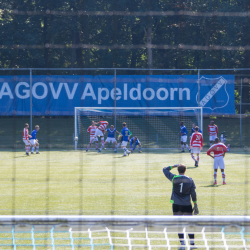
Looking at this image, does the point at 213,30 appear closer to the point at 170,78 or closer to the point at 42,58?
the point at 170,78

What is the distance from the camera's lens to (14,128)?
92.8 feet

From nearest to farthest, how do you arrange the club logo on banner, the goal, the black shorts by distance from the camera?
the black shorts < the club logo on banner < the goal

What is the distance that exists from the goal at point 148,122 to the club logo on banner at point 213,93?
708 millimetres

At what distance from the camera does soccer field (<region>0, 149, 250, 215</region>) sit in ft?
25.9

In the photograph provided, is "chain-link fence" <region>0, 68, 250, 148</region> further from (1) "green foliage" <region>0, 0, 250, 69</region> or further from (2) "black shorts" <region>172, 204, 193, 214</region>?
(2) "black shorts" <region>172, 204, 193, 214</region>

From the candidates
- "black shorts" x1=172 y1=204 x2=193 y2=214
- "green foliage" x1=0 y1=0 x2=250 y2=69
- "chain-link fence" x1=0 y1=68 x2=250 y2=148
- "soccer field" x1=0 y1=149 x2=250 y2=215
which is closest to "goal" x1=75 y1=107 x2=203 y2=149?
"chain-link fence" x1=0 y1=68 x2=250 y2=148

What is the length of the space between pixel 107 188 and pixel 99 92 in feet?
43.8

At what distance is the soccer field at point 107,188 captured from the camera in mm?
7891

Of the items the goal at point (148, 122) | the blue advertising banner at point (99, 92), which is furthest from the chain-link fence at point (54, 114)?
the goal at point (148, 122)

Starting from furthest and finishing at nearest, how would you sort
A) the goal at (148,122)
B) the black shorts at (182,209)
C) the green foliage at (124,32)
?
the green foliage at (124,32) → the goal at (148,122) → the black shorts at (182,209)

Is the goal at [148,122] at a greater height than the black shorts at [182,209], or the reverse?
the goal at [148,122]

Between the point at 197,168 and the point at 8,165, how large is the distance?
734cm

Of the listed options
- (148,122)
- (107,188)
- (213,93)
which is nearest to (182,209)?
(107,188)

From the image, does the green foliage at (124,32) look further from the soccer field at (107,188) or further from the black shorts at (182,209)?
the black shorts at (182,209)
